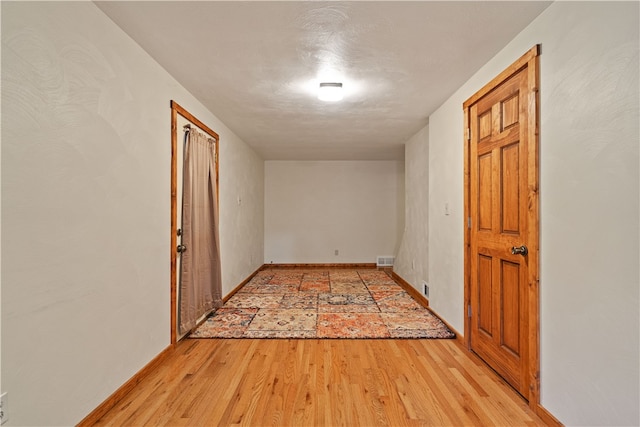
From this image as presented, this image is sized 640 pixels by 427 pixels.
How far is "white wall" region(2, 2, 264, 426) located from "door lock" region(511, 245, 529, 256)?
8.44ft

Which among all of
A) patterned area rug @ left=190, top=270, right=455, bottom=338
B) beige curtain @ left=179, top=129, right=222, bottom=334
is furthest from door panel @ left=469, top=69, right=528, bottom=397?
beige curtain @ left=179, top=129, right=222, bottom=334

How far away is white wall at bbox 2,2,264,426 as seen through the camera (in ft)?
4.52

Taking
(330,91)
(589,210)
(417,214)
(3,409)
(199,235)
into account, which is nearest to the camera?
(3,409)

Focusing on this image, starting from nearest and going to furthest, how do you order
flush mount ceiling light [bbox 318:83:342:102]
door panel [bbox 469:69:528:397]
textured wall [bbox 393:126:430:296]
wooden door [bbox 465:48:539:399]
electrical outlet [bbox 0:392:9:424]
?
1. electrical outlet [bbox 0:392:9:424]
2. wooden door [bbox 465:48:539:399]
3. door panel [bbox 469:69:528:397]
4. flush mount ceiling light [bbox 318:83:342:102]
5. textured wall [bbox 393:126:430:296]

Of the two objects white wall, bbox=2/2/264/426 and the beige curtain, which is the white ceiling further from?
the beige curtain

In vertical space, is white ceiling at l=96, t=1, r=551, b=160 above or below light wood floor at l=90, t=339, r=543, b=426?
above

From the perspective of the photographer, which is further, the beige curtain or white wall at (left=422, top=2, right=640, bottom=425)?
the beige curtain

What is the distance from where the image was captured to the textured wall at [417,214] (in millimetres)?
4381

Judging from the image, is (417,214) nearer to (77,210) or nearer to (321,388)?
(321,388)

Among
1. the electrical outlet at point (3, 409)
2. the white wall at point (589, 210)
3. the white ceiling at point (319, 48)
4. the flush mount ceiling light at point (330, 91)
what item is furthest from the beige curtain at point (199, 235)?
the white wall at point (589, 210)

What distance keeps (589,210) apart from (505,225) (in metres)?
0.78

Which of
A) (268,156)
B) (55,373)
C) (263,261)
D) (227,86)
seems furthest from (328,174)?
(55,373)

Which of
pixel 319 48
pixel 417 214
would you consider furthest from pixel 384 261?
pixel 319 48

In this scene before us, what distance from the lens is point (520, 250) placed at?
2.09 meters
